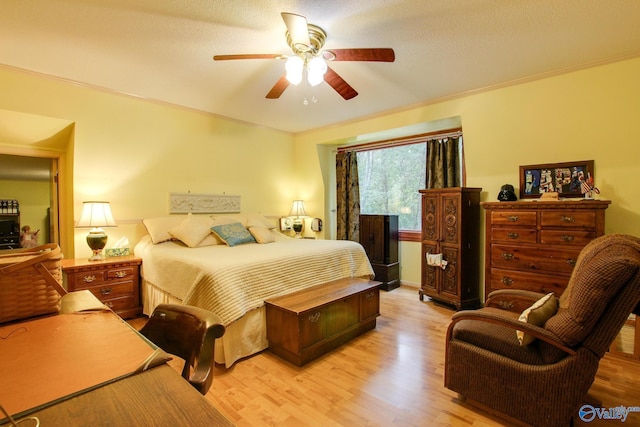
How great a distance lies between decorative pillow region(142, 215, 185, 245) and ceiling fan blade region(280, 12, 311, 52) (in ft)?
8.59

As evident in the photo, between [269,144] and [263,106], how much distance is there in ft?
3.70

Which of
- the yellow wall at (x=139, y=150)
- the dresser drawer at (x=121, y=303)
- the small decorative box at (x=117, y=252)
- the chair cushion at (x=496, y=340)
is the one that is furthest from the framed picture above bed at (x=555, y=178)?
the small decorative box at (x=117, y=252)

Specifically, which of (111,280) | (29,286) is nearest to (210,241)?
(111,280)

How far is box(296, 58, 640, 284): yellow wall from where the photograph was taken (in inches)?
106

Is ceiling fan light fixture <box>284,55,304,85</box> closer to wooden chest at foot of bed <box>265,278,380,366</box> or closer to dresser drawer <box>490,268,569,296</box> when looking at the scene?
wooden chest at foot of bed <box>265,278,380,366</box>

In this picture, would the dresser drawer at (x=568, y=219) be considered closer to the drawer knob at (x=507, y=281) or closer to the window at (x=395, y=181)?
the drawer knob at (x=507, y=281)

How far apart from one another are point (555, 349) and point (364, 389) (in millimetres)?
1172

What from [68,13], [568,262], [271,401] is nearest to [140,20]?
[68,13]

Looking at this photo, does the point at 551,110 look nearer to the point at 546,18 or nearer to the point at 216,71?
the point at 546,18

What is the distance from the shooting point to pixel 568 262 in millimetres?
2666

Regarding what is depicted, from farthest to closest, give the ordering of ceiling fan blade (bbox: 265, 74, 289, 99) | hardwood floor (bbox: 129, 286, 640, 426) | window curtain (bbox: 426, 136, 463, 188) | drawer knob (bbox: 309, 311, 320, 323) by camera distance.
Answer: window curtain (bbox: 426, 136, 463, 188)
ceiling fan blade (bbox: 265, 74, 289, 99)
drawer knob (bbox: 309, 311, 320, 323)
hardwood floor (bbox: 129, 286, 640, 426)

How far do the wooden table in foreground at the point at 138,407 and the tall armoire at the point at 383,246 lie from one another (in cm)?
405

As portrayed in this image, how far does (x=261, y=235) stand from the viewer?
3.92 m

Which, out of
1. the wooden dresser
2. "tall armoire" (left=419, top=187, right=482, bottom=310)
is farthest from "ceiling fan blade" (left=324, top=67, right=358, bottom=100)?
the wooden dresser
